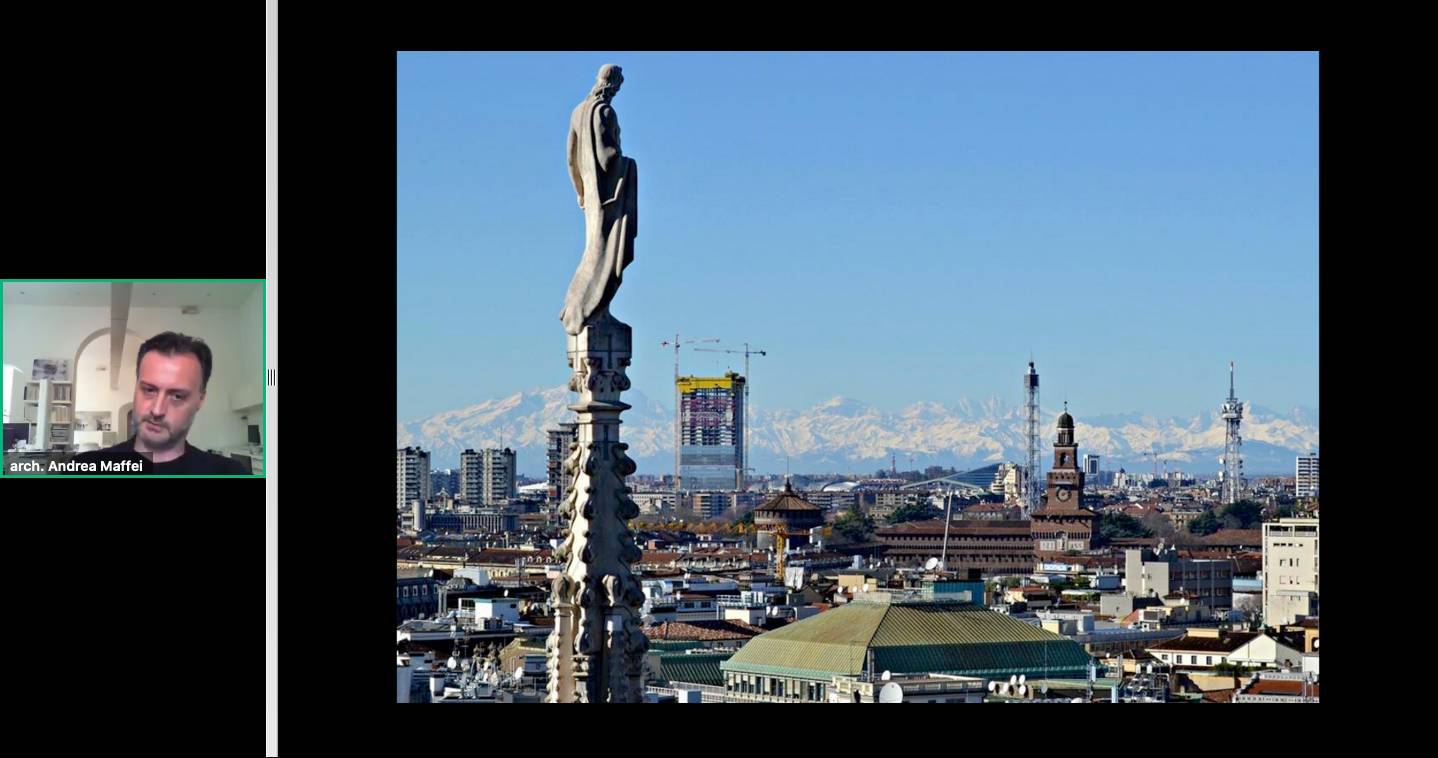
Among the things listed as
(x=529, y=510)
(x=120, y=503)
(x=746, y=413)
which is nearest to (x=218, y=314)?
(x=120, y=503)

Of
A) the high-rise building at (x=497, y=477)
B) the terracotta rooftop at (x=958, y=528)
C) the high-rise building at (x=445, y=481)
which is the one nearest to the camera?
the terracotta rooftop at (x=958, y=528)

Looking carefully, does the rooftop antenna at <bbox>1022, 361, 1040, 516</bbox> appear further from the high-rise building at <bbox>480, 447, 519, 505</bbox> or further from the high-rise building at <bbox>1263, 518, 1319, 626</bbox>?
the high-rise building at <bbox>1263, 518, 1319, 626</bbox>

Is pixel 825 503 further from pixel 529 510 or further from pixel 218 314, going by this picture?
pixel 218 314

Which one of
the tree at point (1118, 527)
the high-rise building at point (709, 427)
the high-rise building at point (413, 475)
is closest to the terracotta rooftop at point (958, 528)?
the tree at point (1118, 527)

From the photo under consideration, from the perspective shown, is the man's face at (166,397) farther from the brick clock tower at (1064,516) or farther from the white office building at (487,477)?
the white office building at (487,477)

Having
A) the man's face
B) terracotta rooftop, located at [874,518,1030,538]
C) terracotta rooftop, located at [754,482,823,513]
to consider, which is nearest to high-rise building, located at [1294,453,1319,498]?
terracotta rooftop, located at [874,518,1030,538]

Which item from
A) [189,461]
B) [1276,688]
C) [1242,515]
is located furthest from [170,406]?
[1242,515]
